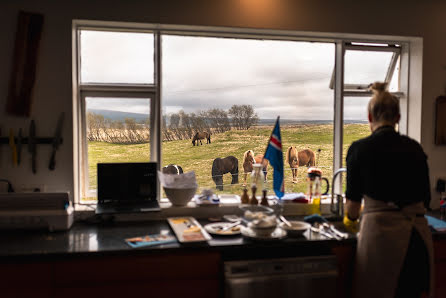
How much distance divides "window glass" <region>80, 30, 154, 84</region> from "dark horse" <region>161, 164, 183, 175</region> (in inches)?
27.2

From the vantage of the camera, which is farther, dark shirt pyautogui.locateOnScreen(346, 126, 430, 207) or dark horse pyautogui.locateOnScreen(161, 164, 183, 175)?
dark horse pyautogui.locateOnScreen(161, 164, 183, 175)

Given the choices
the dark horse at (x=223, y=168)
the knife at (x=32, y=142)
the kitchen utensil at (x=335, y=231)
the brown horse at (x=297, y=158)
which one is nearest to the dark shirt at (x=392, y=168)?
the kitchen utensil at (x=335, y=231)

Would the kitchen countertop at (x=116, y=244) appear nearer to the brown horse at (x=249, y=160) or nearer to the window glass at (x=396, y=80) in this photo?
the brown horse at (x=249, y=160)

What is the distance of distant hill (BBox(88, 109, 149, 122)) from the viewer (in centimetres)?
314

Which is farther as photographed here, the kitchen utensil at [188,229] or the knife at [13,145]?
the knife at [13,145]

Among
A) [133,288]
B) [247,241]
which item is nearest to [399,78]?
[247,241]

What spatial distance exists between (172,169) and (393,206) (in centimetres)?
169

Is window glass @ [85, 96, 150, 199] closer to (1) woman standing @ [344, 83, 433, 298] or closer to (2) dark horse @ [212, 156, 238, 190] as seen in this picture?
(2) dark horse @ [212, 156, 238, 190]

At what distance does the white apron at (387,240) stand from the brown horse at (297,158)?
1122mm

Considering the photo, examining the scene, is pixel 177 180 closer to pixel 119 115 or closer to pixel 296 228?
pixel 119 115

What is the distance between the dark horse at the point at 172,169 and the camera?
10.5 feet

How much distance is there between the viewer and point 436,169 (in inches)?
135

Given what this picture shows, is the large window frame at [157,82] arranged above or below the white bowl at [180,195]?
above

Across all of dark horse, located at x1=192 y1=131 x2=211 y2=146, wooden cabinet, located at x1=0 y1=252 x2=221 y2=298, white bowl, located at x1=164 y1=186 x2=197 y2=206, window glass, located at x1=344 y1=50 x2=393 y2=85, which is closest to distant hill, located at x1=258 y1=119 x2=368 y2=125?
window glass, located at x1=344 y1=50 x2=393 y2=85
